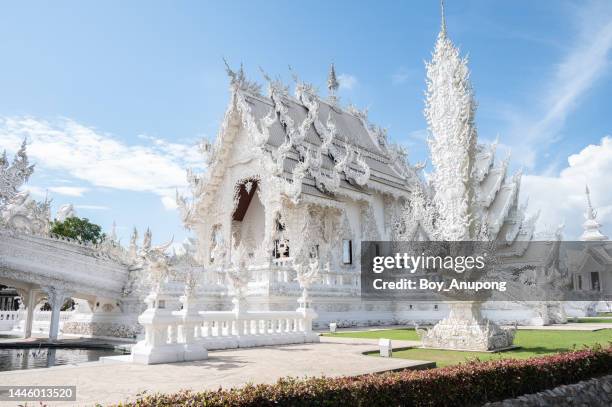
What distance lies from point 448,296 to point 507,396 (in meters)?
3.25

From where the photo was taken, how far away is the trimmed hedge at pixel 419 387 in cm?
322

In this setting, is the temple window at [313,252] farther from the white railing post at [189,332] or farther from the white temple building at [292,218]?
the white railing post at [189,332]

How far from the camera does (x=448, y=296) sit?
814cm

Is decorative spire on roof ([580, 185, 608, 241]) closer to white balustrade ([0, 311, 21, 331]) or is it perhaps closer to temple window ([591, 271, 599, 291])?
temple window ([591, 271, 599, 291])

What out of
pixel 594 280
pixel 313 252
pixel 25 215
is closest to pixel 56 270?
pixel 25 215

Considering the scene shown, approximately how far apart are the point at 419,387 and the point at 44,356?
283 inches

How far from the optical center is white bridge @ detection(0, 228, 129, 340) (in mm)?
10656

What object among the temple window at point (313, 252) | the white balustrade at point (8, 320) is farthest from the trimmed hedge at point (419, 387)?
the white balustrade at point (8, 320)
